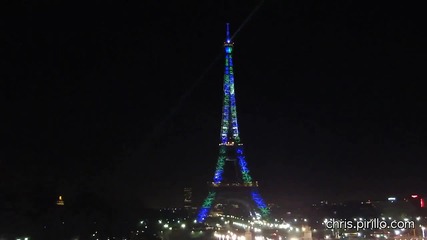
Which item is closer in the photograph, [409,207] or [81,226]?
[81,226]

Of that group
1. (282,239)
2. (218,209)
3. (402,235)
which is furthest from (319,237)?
(218,209)

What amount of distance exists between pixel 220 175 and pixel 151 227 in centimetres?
1701

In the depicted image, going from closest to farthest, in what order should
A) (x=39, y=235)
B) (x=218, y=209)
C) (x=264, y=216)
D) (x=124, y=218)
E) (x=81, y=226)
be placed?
(x=39, y=235), (x=81, y=226), (x=124, y=218), (x=264, y=216), (x=218, y=209)

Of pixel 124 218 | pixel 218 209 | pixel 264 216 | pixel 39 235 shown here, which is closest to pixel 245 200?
pixel 264 216

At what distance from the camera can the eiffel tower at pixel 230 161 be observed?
165 ft

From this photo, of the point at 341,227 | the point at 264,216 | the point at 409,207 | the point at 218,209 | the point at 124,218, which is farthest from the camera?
the point at 218,209

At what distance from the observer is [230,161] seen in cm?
5184

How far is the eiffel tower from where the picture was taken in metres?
50.3

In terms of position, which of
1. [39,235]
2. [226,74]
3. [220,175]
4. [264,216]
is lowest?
[39,235]

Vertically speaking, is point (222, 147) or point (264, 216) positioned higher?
point (222, 147)

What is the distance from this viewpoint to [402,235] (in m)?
26.0

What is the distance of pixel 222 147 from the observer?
168 feet

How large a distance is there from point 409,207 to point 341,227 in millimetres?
17408

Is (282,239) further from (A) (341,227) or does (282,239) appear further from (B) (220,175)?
(B) (220,175)
